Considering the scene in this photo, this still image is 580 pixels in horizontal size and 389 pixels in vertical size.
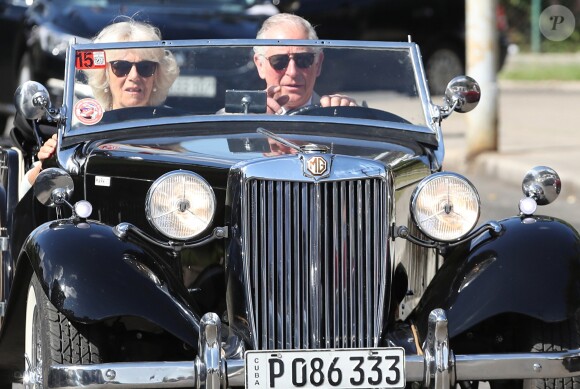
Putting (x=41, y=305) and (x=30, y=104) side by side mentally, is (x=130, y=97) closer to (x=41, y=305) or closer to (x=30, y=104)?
(x=30, y=104)

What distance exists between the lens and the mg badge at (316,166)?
474cm

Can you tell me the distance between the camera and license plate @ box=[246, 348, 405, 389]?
454 centimetres

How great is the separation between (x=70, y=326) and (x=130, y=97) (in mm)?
1460

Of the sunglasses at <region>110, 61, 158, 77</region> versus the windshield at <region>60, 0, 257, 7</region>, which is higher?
the windshield at <region>60, 0, 257, 7</region>

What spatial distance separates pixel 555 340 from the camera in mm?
4906

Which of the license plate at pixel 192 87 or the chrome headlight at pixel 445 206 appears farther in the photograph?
the license plate at pixel 192 87

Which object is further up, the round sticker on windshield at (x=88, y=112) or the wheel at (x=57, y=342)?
the round sticker on windshield at (x=88, y=112)

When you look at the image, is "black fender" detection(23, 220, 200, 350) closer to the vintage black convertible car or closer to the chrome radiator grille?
the vintage black convertible car

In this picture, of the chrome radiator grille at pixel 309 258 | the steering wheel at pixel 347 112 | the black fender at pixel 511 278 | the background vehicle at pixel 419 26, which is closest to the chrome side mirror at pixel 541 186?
the black fender at pixel 511 278

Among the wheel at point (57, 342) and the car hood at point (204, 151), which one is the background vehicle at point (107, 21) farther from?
the wheel at point (57, 342)

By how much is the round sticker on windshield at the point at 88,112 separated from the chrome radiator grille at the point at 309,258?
49.6 inches

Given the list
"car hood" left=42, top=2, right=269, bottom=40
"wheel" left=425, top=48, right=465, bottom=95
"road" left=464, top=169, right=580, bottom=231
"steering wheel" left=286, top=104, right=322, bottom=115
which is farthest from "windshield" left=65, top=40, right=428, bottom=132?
"wheel" left=425, top=48, right=465, bottom=95

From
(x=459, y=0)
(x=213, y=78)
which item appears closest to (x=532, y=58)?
(x=459, y=0)

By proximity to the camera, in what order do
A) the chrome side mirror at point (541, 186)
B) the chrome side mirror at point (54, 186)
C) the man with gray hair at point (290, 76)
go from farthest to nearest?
the man with gray hair at point (290, 76), the chrome side mirror at point (541, 186), the chrome side mirror at point (54, 186)
